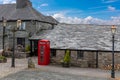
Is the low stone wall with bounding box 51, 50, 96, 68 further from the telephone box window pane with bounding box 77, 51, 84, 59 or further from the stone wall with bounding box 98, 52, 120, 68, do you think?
the stone wall with bounding box 98, 52, 120, 68

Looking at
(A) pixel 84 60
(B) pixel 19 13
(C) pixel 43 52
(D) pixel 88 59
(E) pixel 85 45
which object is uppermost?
(B) pixel 19 13

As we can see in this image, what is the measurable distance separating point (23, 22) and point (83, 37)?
39.3 feet

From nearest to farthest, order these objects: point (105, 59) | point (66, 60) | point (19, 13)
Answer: point (105, 59) → point (66, 60) → point (19, 13)

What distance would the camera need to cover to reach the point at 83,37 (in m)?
26.5

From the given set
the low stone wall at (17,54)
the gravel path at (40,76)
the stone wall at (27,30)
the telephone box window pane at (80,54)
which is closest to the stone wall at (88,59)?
the telephone box window pane at (80,54)

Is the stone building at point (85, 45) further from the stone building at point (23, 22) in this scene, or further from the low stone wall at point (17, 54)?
the stone building at point (23, 22)

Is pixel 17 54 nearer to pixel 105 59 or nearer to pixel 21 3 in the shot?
pixel 21 3

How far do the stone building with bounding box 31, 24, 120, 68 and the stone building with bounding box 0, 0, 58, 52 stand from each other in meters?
6.86

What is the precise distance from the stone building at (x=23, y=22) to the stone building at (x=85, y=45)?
6856 millimetres

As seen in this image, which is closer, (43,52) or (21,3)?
(43,52)

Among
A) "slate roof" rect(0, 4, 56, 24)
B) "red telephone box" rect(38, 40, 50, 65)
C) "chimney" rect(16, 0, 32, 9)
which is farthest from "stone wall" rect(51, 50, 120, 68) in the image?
→ "chimney" rect(16, 0, 32, 9)

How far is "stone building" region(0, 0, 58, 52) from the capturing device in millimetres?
34594

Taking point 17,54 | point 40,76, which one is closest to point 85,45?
point 40,76

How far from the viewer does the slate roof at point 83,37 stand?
24.6 m
